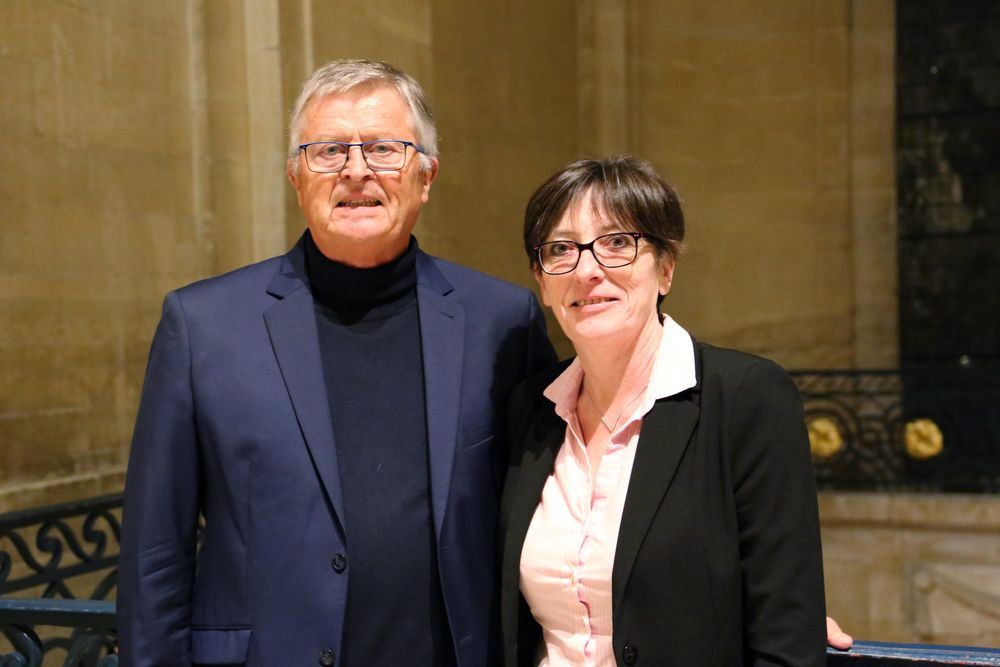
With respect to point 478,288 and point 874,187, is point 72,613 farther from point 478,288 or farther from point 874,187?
point 874,187

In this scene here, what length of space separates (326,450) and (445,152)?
604cm

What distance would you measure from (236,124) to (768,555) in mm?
4801

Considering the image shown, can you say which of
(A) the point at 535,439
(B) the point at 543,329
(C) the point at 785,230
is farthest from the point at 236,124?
(C) the point at 785,230

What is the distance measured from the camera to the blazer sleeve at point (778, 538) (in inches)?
76.8

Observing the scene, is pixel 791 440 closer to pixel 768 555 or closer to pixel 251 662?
pixel 768 555

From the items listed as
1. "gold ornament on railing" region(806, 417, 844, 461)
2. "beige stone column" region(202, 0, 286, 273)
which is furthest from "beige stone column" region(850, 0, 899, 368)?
"beige stone column" region(202, 0, 286, 273)

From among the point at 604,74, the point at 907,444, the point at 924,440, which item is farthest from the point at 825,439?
the point at 604,74

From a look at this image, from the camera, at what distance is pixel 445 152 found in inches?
319

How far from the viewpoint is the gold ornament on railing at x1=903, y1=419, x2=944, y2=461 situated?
336 inches

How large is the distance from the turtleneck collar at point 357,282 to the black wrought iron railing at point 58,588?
994mm

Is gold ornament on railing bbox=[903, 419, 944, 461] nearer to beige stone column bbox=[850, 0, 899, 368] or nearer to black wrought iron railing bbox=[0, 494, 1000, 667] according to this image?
beige stone column bbox=[850, 0, 899, 368]

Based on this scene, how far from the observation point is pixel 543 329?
2668mm

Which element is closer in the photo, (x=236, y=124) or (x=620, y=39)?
(x=236, y=124)

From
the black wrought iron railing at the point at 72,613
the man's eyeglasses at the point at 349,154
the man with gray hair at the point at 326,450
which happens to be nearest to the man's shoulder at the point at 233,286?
the man with gray hair at the point at 326,450
